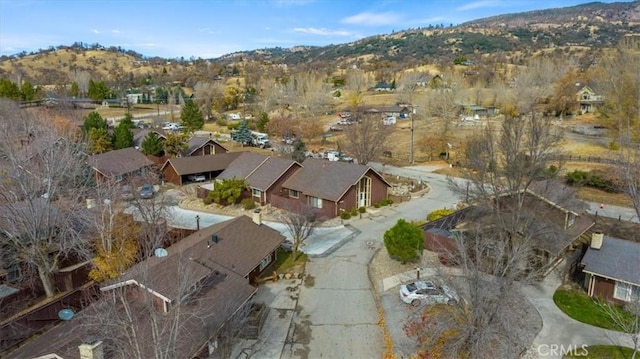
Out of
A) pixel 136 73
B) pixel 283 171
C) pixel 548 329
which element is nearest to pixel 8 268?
pixel 283 171

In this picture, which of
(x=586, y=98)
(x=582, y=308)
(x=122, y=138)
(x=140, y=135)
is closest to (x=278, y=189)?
(x=582, y=308)

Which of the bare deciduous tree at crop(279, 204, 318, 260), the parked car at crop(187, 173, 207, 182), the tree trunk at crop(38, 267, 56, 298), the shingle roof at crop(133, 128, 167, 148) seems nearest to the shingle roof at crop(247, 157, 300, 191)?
the bare deciduous tree at crop(279, 204, 318, 260)

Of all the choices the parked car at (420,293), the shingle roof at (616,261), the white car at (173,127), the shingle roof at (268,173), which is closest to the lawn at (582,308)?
the shingle roof at (616,261)

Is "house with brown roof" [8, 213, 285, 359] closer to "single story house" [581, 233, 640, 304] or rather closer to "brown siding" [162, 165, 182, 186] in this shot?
"single story house" [581, 233, 640, 304]

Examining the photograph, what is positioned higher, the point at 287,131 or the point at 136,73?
the point at 136,73

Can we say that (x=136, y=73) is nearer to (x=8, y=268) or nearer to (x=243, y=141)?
(x=243, y=141)

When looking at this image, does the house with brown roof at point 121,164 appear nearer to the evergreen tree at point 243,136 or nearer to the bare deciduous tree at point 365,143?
the evergreen tree at point 243,136

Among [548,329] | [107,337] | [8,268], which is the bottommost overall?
[548,329]
